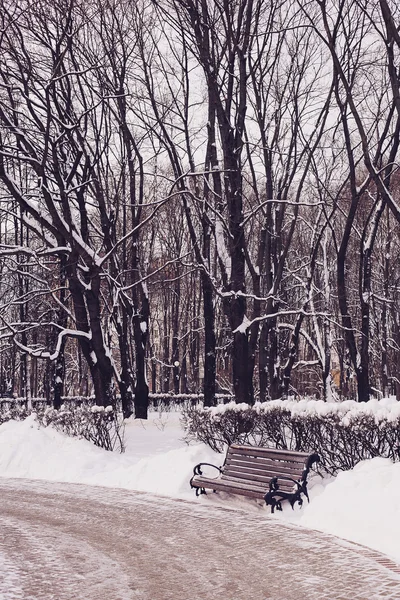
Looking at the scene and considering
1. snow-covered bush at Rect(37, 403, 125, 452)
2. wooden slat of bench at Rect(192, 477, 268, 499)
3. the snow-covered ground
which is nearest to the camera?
the snow-covered ground

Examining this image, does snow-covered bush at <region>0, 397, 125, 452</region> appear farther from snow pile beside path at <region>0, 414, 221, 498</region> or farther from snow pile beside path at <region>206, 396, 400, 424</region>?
snow pile beside path at <region>206, 396, 400, 424</region>

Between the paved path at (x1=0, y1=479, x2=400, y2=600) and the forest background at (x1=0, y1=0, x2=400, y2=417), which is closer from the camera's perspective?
the paved path at (x1=0, y1=479, x2=400, y2=600)

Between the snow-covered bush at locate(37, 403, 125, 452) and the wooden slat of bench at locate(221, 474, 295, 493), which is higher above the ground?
the snow-covered bush at locate(37, 403, 125, 452)

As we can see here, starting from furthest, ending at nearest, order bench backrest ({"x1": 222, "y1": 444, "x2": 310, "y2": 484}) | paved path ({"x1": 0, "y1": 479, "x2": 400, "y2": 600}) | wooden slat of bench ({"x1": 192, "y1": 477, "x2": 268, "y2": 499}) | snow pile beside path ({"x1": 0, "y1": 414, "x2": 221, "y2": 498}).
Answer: snow pile beside path ({"x1": 0, "y1": 414, "x2": 221, "y2": 498}) < bench backrest ({"x1": 222, "y1": 444, "x2": 310, "y2": 484}) < wooden slat of bench ({"x1": 192, "y1": 477, "x2": 268, "y2": 499}) < paved path ({"x1": 0, "y1": 479, "x2": 400, "y2": 600})

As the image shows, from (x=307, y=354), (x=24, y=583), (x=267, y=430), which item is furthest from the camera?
(x=307, y=354)

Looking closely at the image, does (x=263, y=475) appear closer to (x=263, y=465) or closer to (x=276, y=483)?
(x=263, y=465)

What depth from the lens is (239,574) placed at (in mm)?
6875

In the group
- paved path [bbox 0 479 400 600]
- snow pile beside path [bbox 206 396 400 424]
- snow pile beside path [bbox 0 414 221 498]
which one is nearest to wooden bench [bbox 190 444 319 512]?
paved path [bbox 0 479 400 600]

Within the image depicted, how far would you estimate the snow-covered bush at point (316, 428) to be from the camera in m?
→ 10.4

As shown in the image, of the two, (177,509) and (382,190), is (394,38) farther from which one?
(177,509)

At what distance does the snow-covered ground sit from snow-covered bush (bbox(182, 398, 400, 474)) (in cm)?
48

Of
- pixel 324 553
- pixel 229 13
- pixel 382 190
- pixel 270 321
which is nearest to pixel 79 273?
pixel 270 321

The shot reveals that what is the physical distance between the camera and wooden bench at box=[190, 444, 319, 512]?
33.8 ft

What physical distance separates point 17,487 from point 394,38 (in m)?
11.0
